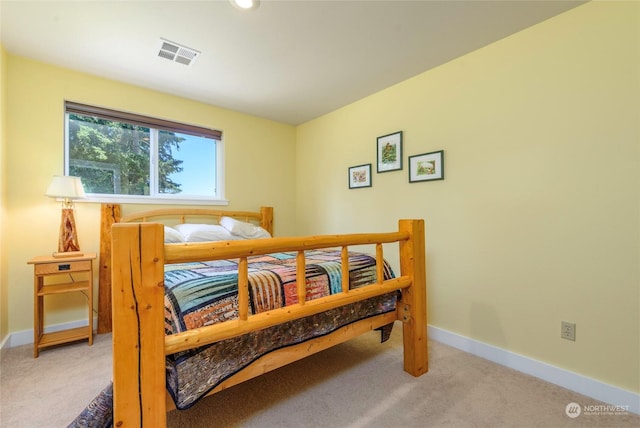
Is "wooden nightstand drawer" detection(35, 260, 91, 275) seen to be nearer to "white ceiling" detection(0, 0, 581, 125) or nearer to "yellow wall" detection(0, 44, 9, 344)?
"yellow wall" detection(0, 44, 9, 344)

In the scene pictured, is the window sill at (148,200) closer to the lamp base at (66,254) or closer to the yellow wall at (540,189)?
the lamp base at (66,254)

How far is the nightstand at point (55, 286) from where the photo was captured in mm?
2054

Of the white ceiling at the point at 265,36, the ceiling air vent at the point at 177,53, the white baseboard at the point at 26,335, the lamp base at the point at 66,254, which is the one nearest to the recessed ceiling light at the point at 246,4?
the white ceiling at the point at 265,36

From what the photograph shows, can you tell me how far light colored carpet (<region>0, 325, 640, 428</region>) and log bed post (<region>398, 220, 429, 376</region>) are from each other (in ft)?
0.39

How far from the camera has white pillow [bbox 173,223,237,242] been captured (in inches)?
101

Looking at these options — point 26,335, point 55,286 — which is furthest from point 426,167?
point 26,335

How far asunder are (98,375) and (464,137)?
3.07 m

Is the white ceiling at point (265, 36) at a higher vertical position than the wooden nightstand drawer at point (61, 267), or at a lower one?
higher

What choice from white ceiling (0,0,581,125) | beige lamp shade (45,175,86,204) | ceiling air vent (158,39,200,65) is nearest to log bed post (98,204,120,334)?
beige lamp shade (45,175,86,204)

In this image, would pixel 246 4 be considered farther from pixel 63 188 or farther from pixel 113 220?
pixel 113 220

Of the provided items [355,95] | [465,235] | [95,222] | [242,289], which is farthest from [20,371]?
[355,95]

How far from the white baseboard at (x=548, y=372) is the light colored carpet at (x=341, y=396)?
54 mm

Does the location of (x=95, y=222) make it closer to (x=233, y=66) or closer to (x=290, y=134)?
(x=233, y=66)

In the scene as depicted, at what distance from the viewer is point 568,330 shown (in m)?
1.74
